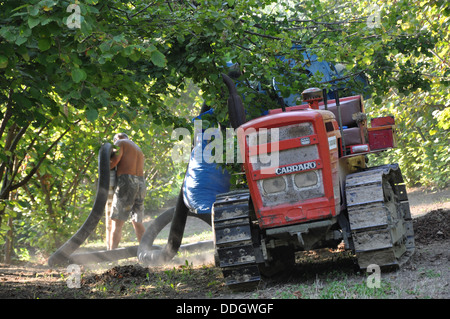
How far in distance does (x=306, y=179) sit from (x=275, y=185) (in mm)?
295

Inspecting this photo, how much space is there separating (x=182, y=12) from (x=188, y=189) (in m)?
2.82

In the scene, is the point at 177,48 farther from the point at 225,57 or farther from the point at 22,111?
the point at 22,111

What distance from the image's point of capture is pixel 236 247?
5.64m

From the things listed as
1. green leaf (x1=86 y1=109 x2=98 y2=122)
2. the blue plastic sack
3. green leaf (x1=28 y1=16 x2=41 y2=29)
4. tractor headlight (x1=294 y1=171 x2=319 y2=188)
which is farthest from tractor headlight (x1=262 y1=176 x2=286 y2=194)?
green leaf (x1=28 y1=16 x2=41 y2=29)

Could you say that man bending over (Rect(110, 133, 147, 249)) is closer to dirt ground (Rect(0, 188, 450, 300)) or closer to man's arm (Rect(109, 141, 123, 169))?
man's arm (Rect(109, 141, 123, 169))

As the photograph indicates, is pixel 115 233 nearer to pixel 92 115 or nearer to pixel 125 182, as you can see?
pixel 125 182

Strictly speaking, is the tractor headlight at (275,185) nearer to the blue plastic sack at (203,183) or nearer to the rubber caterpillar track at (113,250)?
the blue plastic sack at (203,183)

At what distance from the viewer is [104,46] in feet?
15.4

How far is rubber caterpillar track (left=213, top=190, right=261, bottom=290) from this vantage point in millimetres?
5637

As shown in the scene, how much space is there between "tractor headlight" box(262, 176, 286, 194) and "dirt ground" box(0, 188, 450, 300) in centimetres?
90

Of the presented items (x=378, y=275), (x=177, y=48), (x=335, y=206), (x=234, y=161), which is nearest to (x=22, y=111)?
(x=177, y=48)

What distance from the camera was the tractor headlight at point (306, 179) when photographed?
5660 millimetres

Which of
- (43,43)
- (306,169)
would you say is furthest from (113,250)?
(43,43)

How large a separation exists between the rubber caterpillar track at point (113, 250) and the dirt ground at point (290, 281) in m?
0.40
